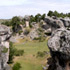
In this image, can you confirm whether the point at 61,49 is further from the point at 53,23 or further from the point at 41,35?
the point at 53,23

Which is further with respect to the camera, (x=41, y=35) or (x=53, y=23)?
(x=53, y=23)

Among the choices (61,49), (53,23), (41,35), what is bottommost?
(41,35)

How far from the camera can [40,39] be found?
63.1 metres

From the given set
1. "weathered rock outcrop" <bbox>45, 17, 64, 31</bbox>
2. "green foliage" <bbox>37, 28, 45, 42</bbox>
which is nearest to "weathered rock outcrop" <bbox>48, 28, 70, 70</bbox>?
Answer: "green foliage" <bbox>37, 28, 45, 42</bbox>

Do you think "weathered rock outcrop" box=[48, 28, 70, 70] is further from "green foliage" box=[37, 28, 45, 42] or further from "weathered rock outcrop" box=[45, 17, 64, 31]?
"weathered rock outcrop" box=[45, 17, 64, 31]

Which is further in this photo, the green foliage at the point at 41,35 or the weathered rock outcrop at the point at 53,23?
the weathered rock outcrop at the point at 53,23

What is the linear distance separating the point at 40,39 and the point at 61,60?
40.6 meters

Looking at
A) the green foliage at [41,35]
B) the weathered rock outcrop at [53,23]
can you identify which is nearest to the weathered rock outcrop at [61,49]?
the green foliage at [41,35]

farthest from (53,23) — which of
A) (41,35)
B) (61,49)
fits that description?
(61,49)

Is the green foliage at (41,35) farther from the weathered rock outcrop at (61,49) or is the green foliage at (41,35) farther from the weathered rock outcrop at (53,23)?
the weathered rock outcrop at (61,49)

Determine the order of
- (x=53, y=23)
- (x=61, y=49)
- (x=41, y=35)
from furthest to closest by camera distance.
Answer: (x=53, y=23) → (x=41, y=35) → (x=61, y=49)

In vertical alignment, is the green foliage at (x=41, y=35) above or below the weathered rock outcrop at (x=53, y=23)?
below

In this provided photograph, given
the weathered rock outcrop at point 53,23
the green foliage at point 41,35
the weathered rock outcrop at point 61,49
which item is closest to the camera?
the weathered rock outcrop at point 61,49

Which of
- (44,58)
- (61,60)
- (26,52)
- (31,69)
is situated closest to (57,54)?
(61,60)
